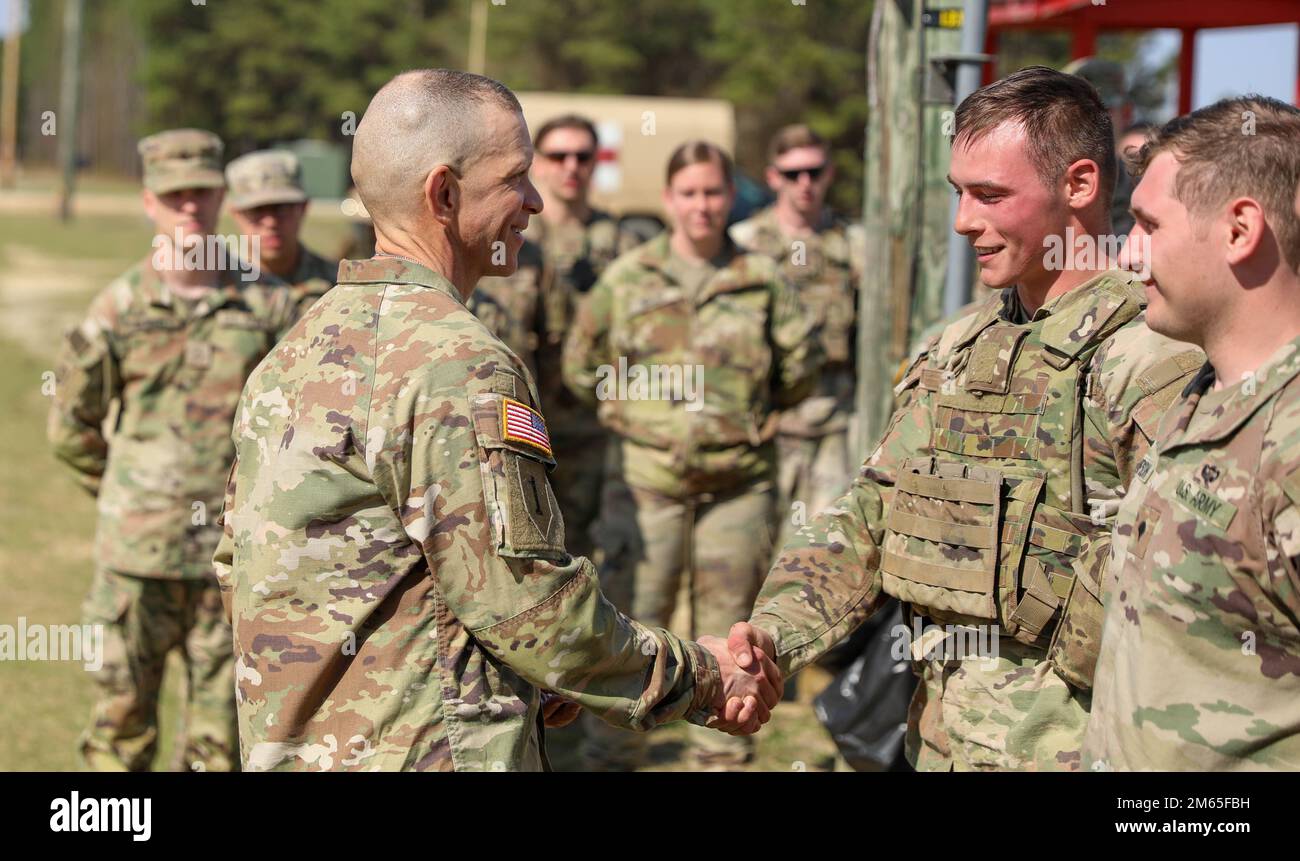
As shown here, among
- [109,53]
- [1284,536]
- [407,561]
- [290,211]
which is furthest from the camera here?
[109,53]

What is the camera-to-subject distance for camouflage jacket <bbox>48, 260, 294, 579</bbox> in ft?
17.5

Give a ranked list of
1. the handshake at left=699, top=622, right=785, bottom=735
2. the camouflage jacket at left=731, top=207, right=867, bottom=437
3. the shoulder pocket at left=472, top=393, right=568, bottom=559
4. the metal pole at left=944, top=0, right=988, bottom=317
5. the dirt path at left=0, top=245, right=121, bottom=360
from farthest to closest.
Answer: the dirt path at left=0, top=245, right=121, bottom=360 → the camouflage jacket at left=731, top=207, right=867, bottom=437 → the metal pole at left=944, top=0, right=988, bottom=317 → the handshake at left=699, top=622, right=785, bottom=735 → the shoulder pocket at left=472, top=393, right=568, bottom=559

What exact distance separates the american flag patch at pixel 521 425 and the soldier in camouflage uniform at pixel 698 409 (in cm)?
345

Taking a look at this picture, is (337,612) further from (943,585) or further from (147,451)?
(147,451)

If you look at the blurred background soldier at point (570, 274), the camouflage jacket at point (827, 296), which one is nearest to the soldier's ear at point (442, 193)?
the blurred background soldier at point (570, 274)

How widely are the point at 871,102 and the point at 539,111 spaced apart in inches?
542

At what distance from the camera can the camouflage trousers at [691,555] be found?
616 centimetres

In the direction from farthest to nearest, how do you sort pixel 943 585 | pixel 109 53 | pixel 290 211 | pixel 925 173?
pixel 109 53 < pixel 290 211 < pixel 925 173 < pixel 943 585

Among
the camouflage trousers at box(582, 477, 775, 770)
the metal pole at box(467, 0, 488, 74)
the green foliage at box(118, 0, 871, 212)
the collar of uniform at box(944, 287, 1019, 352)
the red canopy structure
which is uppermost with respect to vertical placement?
the green foliage at box(118, 0, 871, 212)

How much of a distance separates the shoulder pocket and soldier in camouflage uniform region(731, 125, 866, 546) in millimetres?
5001

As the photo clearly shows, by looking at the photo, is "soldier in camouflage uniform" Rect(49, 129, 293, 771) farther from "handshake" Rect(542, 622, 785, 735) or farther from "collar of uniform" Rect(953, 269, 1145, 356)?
"collar of uniform" Rect(953, 269, 1145, 356)

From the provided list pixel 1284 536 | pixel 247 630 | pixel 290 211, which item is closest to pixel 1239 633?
pixel 1284 536

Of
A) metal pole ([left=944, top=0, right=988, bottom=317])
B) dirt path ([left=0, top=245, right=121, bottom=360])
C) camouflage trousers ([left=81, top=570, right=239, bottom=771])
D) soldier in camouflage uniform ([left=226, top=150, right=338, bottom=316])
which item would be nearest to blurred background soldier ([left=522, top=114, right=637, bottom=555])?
soldier in camouflage uniform ([left=226, top=150, right=338, bottom=316])

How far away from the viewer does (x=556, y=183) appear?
7.95 meters
